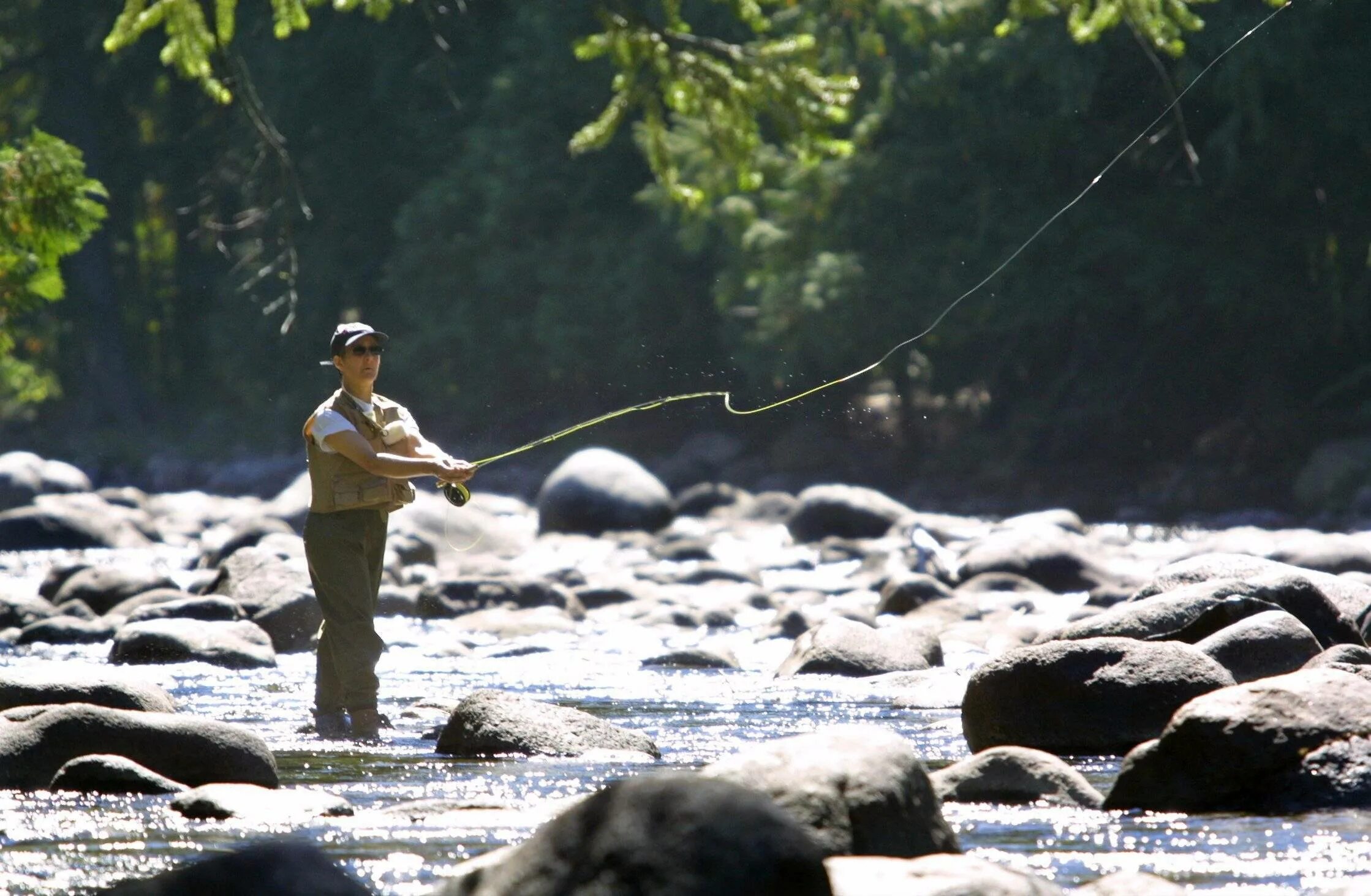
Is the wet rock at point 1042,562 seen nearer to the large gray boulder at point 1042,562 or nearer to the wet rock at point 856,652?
the large gray boulder at point 1042,562

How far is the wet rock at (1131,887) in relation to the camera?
13.2 feet

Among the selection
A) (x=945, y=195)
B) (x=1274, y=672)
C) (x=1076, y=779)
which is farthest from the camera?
(x=945, y=195)

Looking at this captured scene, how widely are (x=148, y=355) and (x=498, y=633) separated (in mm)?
32359

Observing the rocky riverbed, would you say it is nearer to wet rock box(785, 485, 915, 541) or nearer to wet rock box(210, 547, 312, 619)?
wet rock box(210, 547, 312, 619)

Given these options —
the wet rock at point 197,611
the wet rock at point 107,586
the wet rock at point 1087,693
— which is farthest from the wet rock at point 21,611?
the wet rock at point 1087,693

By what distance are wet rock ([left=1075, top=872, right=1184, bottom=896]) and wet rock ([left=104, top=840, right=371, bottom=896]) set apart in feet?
5.12

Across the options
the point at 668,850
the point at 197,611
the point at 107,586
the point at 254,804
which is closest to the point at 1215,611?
the point at 254,804

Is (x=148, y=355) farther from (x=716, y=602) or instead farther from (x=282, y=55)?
(x=716, y=602)

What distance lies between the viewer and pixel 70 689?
682cm

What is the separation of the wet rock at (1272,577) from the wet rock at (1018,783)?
113 inches

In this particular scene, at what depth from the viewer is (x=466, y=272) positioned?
31781mm

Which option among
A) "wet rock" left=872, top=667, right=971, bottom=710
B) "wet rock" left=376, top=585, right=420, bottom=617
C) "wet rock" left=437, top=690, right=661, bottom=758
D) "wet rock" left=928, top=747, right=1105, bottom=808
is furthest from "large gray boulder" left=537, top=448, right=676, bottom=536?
"wet rock" left=928, top=747, right=1105, bottom=808

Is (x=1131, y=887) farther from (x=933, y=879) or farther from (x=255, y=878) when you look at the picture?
(x=255, y=878)

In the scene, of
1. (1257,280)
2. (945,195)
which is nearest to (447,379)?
(945,195)
